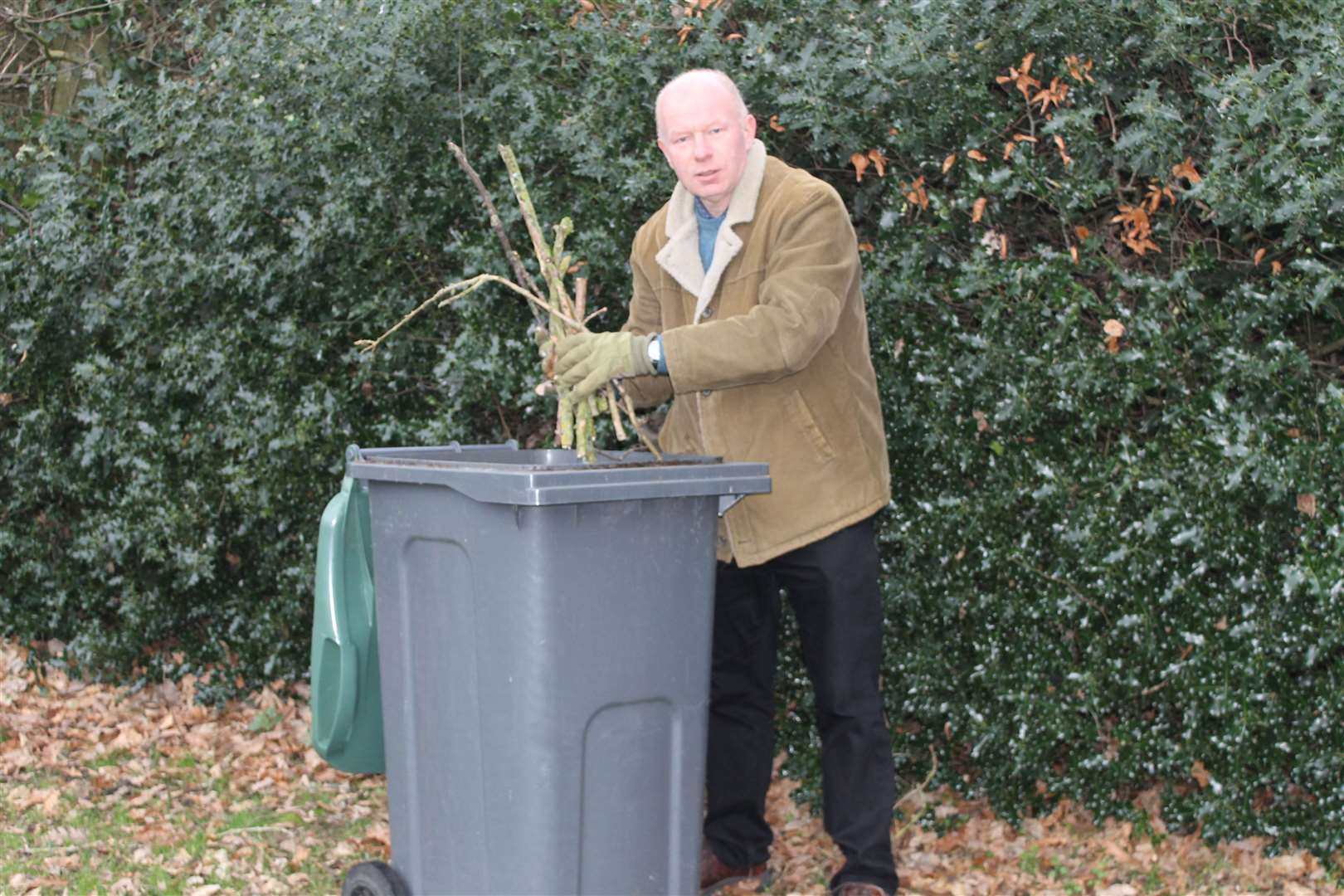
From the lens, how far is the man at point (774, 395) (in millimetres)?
3238

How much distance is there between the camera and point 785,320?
3215 millimetres

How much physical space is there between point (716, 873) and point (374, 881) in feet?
3.17

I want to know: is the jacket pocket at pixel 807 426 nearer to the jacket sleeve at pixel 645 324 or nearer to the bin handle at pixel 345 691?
the jacket sleeve at pixel 645 324

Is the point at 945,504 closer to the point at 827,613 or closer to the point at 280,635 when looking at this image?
the point at 827,613

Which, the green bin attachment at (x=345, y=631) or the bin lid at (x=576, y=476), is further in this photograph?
the green bin attachment at (x=345, y=631)

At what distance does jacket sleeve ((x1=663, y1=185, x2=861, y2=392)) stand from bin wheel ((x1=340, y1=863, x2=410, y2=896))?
1383 mm

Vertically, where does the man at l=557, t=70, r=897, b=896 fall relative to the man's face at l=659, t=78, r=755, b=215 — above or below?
below

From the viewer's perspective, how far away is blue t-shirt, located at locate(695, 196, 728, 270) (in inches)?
142

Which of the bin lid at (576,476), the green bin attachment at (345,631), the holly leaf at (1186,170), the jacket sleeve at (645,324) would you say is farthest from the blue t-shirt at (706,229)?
the holly leaf at (1186,170)

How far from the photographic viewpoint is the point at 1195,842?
4.04 meters

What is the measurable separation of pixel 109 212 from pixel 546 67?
7.26 ft

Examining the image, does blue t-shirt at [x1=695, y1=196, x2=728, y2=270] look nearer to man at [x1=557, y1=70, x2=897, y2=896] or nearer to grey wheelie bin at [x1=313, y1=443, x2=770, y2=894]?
man at [x1=557, y1=70, x2=897, y2=896]

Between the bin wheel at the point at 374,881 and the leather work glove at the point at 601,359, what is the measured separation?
1.27 m

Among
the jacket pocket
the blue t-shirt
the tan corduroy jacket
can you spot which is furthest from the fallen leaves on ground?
the blue t-shirt
